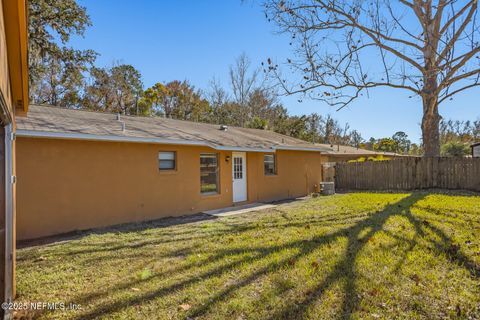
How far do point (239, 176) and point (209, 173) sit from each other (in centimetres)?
156

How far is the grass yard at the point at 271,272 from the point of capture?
3.10m

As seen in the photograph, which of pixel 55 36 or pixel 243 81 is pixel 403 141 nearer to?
pixel 243 81

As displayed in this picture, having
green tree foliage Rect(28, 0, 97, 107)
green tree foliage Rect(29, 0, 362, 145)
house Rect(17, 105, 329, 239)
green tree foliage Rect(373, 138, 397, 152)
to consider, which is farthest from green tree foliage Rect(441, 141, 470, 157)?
green tree foliage Rect(28, 0, 97, 107)

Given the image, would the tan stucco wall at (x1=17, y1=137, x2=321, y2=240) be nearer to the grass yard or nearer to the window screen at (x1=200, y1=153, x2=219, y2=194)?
the window screen at (x1=200, y1=153, x2=219, y2=194)

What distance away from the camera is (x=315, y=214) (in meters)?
8.09

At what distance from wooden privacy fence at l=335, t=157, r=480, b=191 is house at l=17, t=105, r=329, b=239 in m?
6.96

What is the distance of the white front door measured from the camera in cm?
1109

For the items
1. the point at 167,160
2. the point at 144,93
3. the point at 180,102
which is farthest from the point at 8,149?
the point at 180,102

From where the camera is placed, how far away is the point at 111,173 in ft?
25.3

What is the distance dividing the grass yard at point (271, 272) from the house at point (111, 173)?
1152 mm

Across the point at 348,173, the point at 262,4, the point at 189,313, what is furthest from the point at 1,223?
the point at 348,173

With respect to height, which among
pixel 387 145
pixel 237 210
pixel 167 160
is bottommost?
pixel 237 210

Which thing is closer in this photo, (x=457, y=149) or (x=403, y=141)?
(x=457, y=149)

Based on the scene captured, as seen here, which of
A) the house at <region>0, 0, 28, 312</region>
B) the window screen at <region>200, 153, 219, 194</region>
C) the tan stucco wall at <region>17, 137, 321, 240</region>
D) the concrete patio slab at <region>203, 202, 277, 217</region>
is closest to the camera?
the house at <region>0, 0, 28, 312</region>
